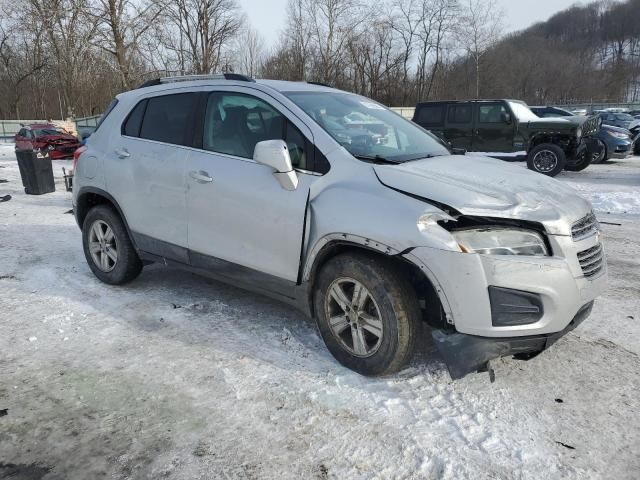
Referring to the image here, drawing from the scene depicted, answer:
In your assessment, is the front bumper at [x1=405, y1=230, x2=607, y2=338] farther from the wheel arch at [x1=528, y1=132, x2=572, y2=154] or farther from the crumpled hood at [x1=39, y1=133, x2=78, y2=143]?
the crumpled hood at [x1=39, y1=133, x2=78, y2=143]

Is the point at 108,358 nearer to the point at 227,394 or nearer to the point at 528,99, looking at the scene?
the point at 227,394

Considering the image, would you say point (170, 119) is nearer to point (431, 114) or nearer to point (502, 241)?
point (502, 241)

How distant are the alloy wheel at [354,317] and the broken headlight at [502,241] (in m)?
0.65

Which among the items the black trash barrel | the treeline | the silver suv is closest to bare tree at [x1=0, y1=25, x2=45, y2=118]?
the treeline

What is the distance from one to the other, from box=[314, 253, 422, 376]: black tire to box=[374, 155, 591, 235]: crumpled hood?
1.60ft

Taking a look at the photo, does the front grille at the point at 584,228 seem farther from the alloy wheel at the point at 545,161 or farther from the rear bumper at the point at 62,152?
the rear bumper at the point at 62,152

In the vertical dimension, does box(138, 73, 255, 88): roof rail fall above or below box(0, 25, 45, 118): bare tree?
below

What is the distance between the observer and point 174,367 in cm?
331

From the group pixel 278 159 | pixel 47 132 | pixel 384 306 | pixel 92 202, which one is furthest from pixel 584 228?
pixel 47 132

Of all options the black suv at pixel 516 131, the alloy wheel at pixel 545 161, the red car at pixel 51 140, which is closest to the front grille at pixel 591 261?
the black suv at pixel 516 131

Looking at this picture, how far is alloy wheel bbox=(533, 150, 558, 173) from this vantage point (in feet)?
41.8

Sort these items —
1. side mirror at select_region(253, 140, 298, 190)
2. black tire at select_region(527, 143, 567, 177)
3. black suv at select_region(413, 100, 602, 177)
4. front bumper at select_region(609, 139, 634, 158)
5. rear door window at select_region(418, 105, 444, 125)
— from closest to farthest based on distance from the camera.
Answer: side mirror at select_region(253, 140, 298, 190) < black tire at select_region(527, 143, 567, 177) < black suv at select_region(413, 100, 602, 177) < rear door window at select_region(418, 105, 444, 125) < front bumper at select_region(609, 139, 634, 158)

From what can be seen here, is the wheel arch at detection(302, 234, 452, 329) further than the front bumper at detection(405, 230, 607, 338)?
Yes

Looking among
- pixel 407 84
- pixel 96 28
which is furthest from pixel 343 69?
pixel 96 28
